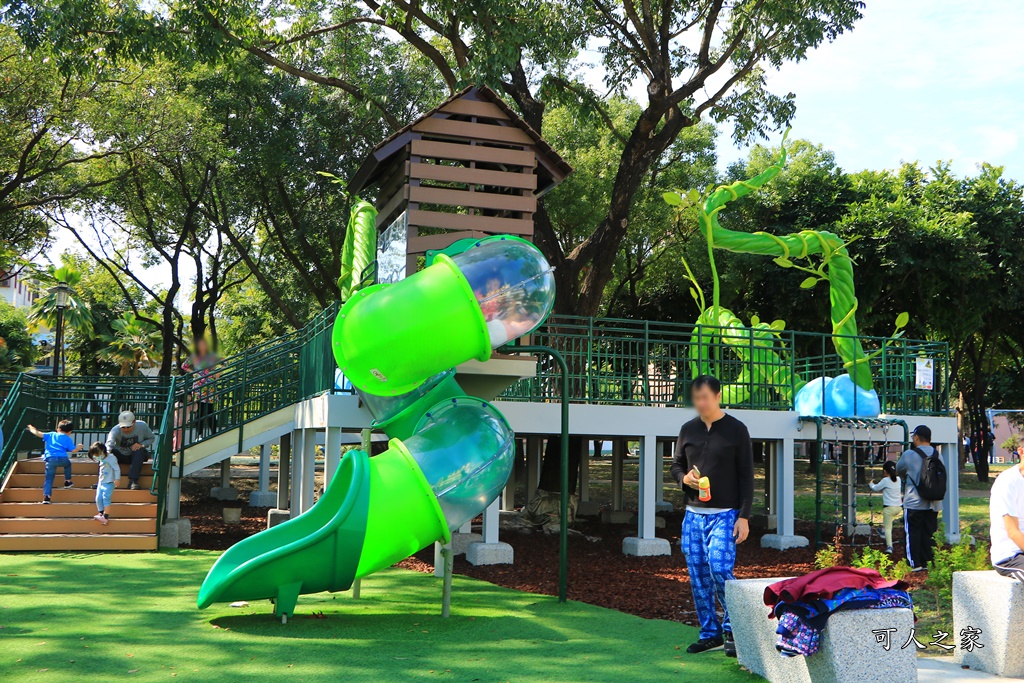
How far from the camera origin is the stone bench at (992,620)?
605cm

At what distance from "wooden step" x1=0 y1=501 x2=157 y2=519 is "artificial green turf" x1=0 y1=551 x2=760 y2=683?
3.12 metres

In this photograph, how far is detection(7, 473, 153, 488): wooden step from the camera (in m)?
14.0

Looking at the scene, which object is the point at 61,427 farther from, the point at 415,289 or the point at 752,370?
the point at 752,370

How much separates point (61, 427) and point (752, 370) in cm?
1059

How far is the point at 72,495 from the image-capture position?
1390cm

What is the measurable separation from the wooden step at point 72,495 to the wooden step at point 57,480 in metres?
0.20

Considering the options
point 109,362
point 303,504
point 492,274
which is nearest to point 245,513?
point 303,504

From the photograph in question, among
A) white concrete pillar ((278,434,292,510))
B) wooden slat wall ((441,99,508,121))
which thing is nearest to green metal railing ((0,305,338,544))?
white concrete pillar ((278,434,292,510))

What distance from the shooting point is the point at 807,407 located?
14570 millimetres

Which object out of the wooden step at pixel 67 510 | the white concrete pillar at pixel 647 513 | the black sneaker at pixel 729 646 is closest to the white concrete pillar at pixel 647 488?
the white concrete pillar at pixel 647 513

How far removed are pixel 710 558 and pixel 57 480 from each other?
11526mm

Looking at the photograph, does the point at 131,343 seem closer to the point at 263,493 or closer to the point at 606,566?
the point at 263,493

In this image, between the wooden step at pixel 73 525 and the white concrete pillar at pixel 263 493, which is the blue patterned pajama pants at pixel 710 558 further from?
the white concrete pillar at pixel 263 493

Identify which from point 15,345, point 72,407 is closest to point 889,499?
point 72,407
